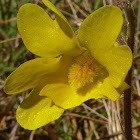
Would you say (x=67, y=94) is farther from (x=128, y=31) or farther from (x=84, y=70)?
(x=128, y=31)

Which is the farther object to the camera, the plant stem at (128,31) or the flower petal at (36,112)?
the flower petal at (36,112)

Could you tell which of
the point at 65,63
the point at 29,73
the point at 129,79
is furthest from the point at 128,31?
→ the point at 29,73

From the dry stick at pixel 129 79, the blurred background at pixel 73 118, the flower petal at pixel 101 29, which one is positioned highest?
the flower petal at pixel 101 29

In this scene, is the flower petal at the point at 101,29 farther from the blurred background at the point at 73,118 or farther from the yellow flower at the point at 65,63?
the blurred background at the point at 73,118

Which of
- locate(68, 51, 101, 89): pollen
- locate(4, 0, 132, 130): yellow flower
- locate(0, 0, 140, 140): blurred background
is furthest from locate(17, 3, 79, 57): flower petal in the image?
locate(0, 0, 140, 140): blurred background

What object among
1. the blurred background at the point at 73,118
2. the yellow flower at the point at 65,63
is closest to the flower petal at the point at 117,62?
the yellow flower at the point at 65,63

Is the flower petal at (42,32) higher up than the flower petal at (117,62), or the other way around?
the flower petal at (42,32)

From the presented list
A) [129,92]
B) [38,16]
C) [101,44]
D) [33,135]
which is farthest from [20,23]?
[33,135]

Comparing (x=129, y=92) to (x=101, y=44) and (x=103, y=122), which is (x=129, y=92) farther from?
(x=103, y=122)

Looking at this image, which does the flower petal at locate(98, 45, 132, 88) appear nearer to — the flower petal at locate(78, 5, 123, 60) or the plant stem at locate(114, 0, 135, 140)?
the flower petal at locate(78, 5, 123, 60)
